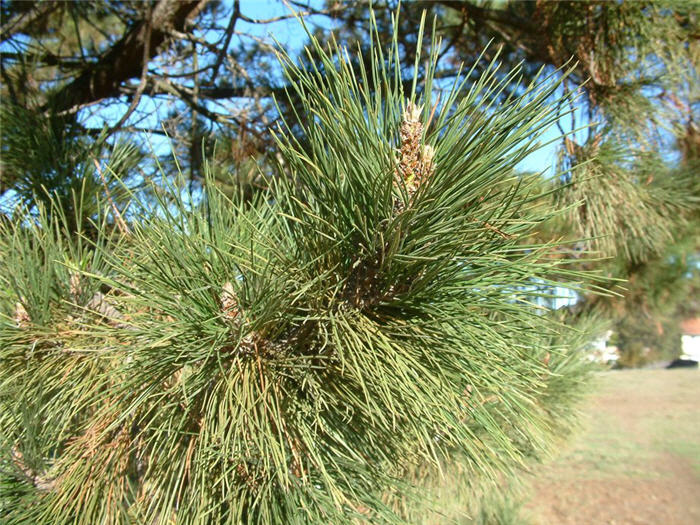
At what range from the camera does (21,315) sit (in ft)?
1.91

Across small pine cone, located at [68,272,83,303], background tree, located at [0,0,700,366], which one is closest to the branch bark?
background tree, located at [0,0,700,366]

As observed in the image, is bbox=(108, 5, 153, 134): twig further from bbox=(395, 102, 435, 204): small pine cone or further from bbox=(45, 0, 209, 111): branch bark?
bbox=(395, 102, 435, 204): small pine cone

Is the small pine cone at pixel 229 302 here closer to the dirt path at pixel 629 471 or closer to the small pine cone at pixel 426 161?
the small pine cone at pixel 426 161

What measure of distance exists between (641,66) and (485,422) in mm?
844

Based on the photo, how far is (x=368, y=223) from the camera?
1.39 feet

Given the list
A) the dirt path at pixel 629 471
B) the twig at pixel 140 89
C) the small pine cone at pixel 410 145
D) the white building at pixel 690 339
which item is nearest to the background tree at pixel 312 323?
the small pine cone at pixel 410 145

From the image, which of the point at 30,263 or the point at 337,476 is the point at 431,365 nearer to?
the point at 337,476

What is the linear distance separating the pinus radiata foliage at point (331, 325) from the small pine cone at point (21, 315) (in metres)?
0.03

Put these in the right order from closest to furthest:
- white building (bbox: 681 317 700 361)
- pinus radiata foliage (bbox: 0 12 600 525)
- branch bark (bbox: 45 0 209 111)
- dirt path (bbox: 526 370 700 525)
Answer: pinus radiata foliage (bbox: 0 12 600 525)
branch bark (bbox: 45 0 209 111)
dirt path (bbox: 526 370 700 525)
white building (bbox: 681 317 700 361)

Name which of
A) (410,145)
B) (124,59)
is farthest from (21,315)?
(124,59)

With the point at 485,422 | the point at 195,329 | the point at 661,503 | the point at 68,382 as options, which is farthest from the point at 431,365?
the point at 661,503

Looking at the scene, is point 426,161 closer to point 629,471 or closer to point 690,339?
point 629,471

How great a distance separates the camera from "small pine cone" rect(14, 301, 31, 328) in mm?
573

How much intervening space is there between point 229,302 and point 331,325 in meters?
0.09
